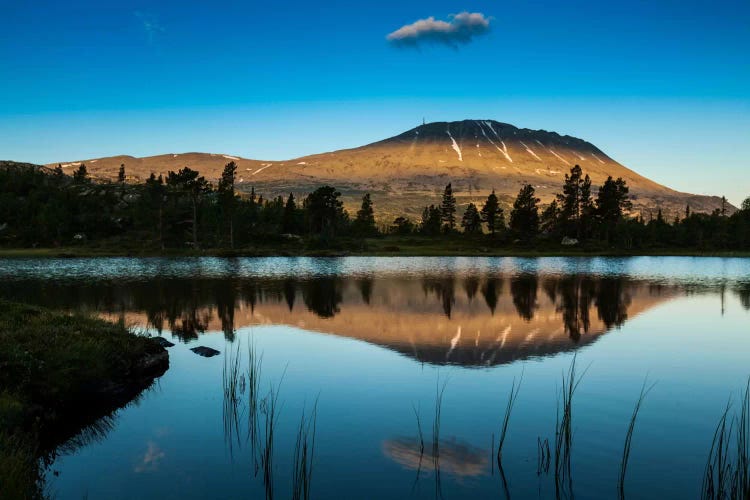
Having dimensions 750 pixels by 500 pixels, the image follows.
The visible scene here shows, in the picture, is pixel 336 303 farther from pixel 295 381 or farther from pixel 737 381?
pixel 737 381

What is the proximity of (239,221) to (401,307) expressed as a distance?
10149 cm

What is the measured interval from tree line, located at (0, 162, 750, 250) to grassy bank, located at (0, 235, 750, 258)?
280 cm

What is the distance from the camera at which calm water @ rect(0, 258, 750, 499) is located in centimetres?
1450

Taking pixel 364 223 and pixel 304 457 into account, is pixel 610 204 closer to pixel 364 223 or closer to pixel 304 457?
pixel 364 223

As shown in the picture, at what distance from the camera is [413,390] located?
22672 mm

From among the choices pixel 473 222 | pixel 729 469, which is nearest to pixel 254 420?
pixel 729 469

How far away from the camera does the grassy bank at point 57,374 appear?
15.8m

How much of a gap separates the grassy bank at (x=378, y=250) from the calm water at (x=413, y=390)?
68.8 meters

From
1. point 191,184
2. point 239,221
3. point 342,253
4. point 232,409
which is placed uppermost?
point 191,184

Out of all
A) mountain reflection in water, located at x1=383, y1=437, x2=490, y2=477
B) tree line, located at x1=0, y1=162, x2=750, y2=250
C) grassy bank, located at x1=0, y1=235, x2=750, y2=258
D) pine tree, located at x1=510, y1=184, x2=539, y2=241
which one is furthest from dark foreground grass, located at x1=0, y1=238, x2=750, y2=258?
mountain reflection in water, located at x1=383, y1=437, x2=490, y2=477

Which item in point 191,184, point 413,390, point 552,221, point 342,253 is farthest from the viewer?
point 552,221

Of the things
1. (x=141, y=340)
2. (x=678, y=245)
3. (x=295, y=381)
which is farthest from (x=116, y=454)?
(x=678, y=245)

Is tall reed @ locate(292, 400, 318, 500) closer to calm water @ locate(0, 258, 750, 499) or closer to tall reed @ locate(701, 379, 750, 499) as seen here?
calm water @ locate(0, 258, 750, 499)

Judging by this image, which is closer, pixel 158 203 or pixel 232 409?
pixel 232 409
